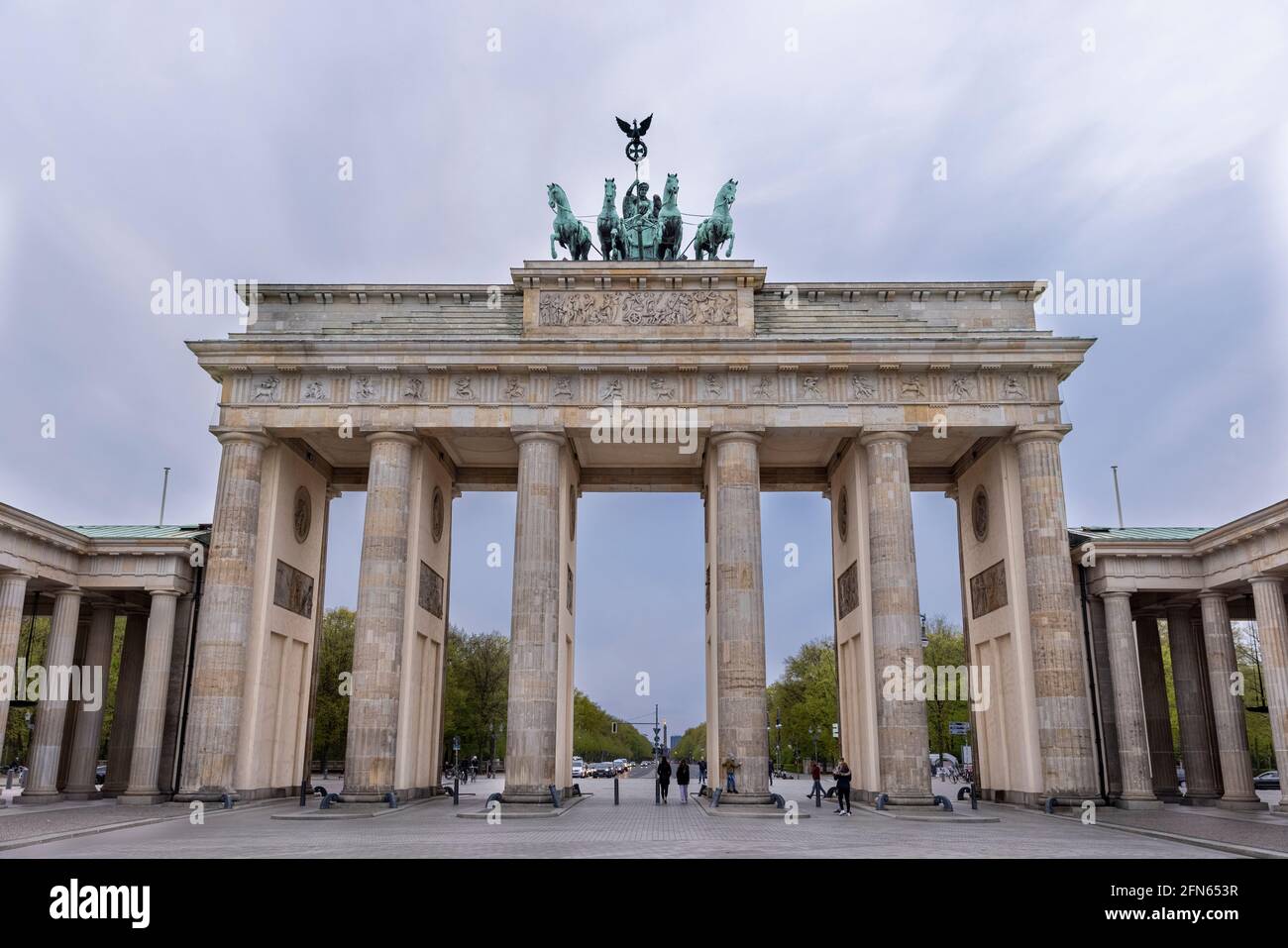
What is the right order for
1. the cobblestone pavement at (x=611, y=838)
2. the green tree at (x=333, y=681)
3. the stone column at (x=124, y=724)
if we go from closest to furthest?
1. the cobblestone pavement at (x=611, y=838)
2. the stone column at (x=124, y=724)
3. the green tree at (x=333, y=681)

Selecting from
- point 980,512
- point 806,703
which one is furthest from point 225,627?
point 806,703

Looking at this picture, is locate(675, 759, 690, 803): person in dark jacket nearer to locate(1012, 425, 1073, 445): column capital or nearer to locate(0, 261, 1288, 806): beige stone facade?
locate(0, 261, 1288, 806): beige stone facade

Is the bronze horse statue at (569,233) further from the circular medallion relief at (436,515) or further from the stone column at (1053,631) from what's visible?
the stone column at (1053,631)

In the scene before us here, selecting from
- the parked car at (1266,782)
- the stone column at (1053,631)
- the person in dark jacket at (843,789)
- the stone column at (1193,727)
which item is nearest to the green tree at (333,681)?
the person in dark jacket at (843,789)

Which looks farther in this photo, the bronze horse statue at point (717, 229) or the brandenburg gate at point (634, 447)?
the bronze horse statue at point (717, 229)

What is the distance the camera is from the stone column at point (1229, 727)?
96.3 ft

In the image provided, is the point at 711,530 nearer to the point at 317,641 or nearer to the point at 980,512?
the point at 980,512

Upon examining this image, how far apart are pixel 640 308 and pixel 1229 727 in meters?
22.8

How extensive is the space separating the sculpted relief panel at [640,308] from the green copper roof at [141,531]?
14.7 metres

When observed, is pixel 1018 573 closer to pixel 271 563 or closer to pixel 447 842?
pixel 447 842

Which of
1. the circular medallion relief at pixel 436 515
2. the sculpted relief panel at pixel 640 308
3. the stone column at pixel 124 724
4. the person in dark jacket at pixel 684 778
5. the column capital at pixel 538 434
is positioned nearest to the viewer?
the column capital at pixel 538 434

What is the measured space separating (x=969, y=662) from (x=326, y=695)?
42.8 m

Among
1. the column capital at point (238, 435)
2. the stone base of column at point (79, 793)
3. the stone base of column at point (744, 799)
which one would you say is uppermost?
the column capital at point (238, 435)

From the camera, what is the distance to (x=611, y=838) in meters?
19.2
